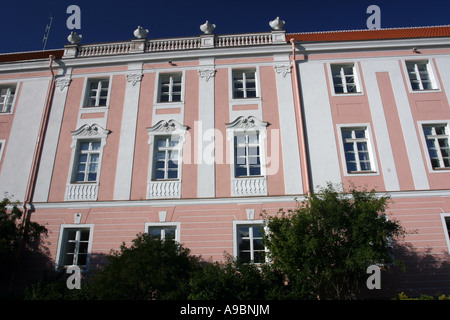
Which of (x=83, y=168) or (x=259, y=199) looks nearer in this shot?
(x=259, y=199)

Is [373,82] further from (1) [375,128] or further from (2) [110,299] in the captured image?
(2) [110,299]

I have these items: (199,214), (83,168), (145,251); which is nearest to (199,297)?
(145,251)

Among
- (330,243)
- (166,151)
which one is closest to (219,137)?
(166,151)

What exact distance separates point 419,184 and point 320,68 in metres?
6.30

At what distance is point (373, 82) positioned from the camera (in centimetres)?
1489

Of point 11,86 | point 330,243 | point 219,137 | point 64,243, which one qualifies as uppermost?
point 11,86

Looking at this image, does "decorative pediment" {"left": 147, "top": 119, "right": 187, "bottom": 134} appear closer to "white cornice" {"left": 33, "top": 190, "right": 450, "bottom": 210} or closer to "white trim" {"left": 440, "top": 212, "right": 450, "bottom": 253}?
"white cornice" {"left": 33, "top": 190, "right": 450, "bottom": 210}

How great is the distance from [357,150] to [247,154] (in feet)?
14.2

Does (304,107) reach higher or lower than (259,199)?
higher

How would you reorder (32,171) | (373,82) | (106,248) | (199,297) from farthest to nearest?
1. (373,82)
2. (32,171)
3. (106,248)
4. (199,297)

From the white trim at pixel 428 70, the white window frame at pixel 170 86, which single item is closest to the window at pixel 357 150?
the white trim at pixel 428 70

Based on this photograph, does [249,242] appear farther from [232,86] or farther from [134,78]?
[134,78]

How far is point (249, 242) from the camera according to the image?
1243 cm

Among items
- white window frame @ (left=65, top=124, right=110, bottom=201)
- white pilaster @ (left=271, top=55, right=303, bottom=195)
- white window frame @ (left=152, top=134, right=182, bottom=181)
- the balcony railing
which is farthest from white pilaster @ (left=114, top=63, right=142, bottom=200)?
white pilaster @ (left=271, top=55, right=303, bottom=195)
